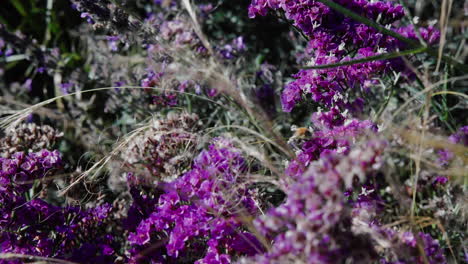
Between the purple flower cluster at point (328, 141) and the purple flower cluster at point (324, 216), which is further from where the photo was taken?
the purple flower cluster at point (328, 141)

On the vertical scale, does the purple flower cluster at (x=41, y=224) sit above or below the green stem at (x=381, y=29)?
below

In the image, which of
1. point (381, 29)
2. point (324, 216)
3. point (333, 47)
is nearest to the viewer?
point (324, 216)

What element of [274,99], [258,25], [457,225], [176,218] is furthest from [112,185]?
[258,25]

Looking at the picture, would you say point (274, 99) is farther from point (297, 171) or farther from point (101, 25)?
point (297, 171)

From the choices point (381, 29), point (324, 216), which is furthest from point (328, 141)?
point (324, 216)

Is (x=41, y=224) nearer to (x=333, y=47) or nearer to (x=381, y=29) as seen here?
(x=333, y=47)

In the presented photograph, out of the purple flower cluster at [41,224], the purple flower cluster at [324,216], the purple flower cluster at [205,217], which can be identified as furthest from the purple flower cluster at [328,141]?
the purple flower cluster at [41,224]

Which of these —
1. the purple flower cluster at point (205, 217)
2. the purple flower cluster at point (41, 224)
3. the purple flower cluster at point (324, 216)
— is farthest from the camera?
the purple flower cluster at point (41, 224)

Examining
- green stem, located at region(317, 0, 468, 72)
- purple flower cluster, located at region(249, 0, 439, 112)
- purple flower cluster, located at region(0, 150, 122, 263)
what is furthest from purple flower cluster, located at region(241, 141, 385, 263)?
purple flower cluster, located at region(0, 150, 122, 263)

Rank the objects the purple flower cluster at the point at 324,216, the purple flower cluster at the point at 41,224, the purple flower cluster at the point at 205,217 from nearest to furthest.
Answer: the purple flower cluster at the point at 324,216 → the purple flower cluster at the point at 205,217 → the purple flower cluster at the point at 41,224

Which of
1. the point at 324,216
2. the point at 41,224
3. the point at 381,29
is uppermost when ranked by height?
the point at 381,29

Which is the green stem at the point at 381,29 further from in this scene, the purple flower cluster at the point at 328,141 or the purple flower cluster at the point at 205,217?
the purple flower cluster at the point at 205,217
